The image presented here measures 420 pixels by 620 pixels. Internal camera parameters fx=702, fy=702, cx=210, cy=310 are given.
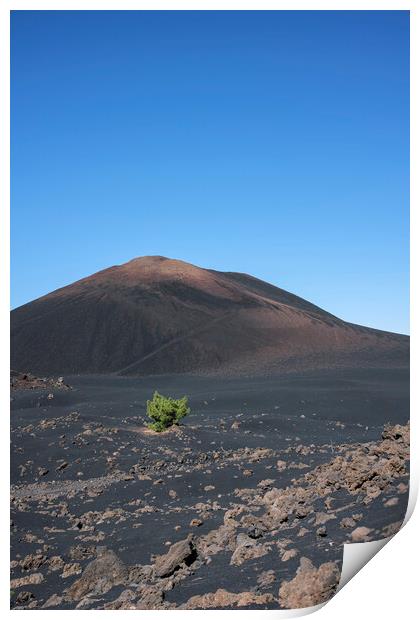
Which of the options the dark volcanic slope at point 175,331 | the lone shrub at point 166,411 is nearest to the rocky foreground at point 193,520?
the lone shrub at point 166,411

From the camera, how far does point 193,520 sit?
716 centimetres

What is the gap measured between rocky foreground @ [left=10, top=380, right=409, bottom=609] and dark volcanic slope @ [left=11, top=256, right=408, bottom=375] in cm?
2603

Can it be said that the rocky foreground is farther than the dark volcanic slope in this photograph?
No

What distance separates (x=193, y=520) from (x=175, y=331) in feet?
130

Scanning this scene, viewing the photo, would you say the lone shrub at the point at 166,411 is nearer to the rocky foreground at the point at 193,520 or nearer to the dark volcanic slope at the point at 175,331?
the rocky foreground at the point at 193,520

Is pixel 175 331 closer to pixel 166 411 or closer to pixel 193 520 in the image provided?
pixel 166 411

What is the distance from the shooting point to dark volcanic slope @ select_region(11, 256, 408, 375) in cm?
4197

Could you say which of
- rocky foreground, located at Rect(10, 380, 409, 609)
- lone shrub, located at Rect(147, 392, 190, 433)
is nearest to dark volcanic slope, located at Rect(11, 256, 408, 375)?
lone shrub, located at Rect(147, 392, 190, 433)

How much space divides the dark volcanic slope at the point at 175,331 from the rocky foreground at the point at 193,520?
26031 millimetres

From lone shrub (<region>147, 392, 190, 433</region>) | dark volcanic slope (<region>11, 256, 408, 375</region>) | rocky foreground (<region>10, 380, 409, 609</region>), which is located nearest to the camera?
rocky foreground (<region>10, 380, 409, 609</region>)

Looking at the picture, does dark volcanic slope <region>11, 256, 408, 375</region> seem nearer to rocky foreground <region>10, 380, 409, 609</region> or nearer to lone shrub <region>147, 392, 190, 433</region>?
lone shrub <region>147, 392, 190, 433</region>

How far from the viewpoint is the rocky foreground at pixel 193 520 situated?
4605 mm

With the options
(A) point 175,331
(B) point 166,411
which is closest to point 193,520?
(B) point 166,411
